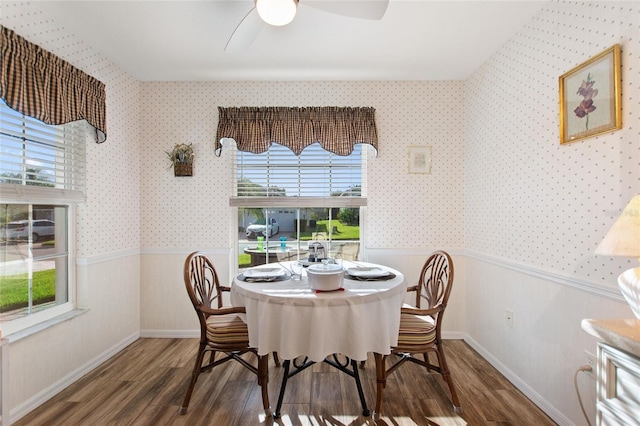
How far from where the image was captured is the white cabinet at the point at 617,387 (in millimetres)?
974

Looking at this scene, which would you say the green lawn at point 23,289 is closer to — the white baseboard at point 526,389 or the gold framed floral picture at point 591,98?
the white baseboard at point 526,389

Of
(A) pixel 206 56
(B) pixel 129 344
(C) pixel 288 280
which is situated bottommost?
(B) pixel 129 344

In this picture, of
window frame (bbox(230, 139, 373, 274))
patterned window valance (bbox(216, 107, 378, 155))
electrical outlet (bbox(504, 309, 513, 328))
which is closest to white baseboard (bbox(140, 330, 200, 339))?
window frame (bbox(230, 139, 373, 274))

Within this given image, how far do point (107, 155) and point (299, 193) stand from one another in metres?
1.77

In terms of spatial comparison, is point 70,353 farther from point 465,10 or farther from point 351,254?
point 465,10

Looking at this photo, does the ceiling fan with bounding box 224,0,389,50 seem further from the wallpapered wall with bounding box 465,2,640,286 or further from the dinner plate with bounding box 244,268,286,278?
the dinner plate with bounding box 244,268,286,278

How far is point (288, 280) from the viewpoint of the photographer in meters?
1.93

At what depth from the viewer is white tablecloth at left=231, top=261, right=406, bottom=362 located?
1564 mm

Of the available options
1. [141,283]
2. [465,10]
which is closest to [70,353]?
[141,283]

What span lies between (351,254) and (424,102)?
175cm

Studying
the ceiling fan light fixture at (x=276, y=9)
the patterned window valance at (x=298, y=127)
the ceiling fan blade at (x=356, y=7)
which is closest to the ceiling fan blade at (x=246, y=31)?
the ceiling fan light fixture at (x=276, y=9)

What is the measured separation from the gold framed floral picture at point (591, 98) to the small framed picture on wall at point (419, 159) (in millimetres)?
1254

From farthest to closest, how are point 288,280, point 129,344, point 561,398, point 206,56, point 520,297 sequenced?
point 129,344, point 206,56, point 520,297, point 288,280, point 561,398

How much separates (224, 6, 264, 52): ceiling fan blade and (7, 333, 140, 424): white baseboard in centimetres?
239
